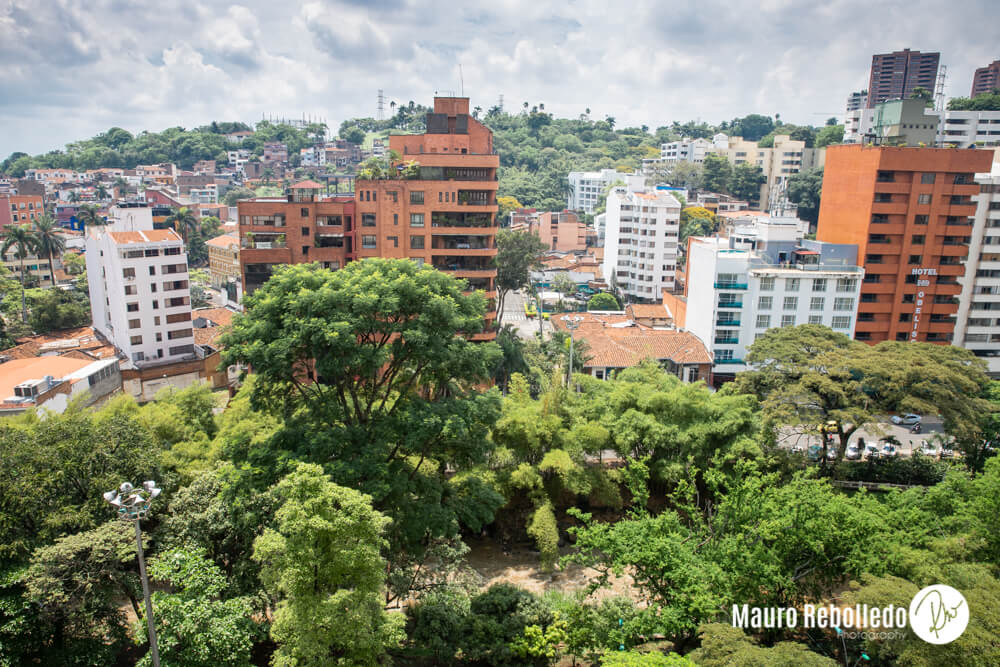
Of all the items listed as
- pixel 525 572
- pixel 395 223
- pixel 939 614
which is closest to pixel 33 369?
pixel 395 223

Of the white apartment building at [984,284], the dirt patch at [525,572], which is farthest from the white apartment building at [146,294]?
the white apartment building at [984,284]

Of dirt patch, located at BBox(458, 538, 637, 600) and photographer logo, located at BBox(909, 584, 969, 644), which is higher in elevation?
photographer logo, located at BBox(909, 584, 969, 644)

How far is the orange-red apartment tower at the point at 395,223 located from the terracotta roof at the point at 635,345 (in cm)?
869

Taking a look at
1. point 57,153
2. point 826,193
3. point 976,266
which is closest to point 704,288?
point 826,193

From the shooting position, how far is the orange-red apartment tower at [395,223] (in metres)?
41.0

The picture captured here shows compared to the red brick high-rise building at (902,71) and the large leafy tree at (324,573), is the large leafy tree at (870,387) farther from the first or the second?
the red brick high-rise building at (902,71)

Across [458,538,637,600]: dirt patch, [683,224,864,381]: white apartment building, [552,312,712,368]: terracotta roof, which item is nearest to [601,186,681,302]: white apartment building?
[552,312,712,368]: terracotta roof

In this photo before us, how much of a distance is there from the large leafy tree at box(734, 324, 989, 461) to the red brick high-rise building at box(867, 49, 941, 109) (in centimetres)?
12738

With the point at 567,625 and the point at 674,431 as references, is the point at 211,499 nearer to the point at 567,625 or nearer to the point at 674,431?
the point at 567,625

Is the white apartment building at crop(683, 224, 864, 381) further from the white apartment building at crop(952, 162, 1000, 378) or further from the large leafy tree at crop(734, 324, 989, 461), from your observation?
the large leafy tree at crop(734, 324, 989, 461)

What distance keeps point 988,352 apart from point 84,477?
5667 cm

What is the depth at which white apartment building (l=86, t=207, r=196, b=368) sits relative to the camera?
4319 cm

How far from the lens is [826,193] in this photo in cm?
5062

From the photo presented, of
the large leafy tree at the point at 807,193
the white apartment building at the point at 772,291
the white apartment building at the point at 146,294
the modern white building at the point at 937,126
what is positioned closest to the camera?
the white apartment building at the point at 146,294
